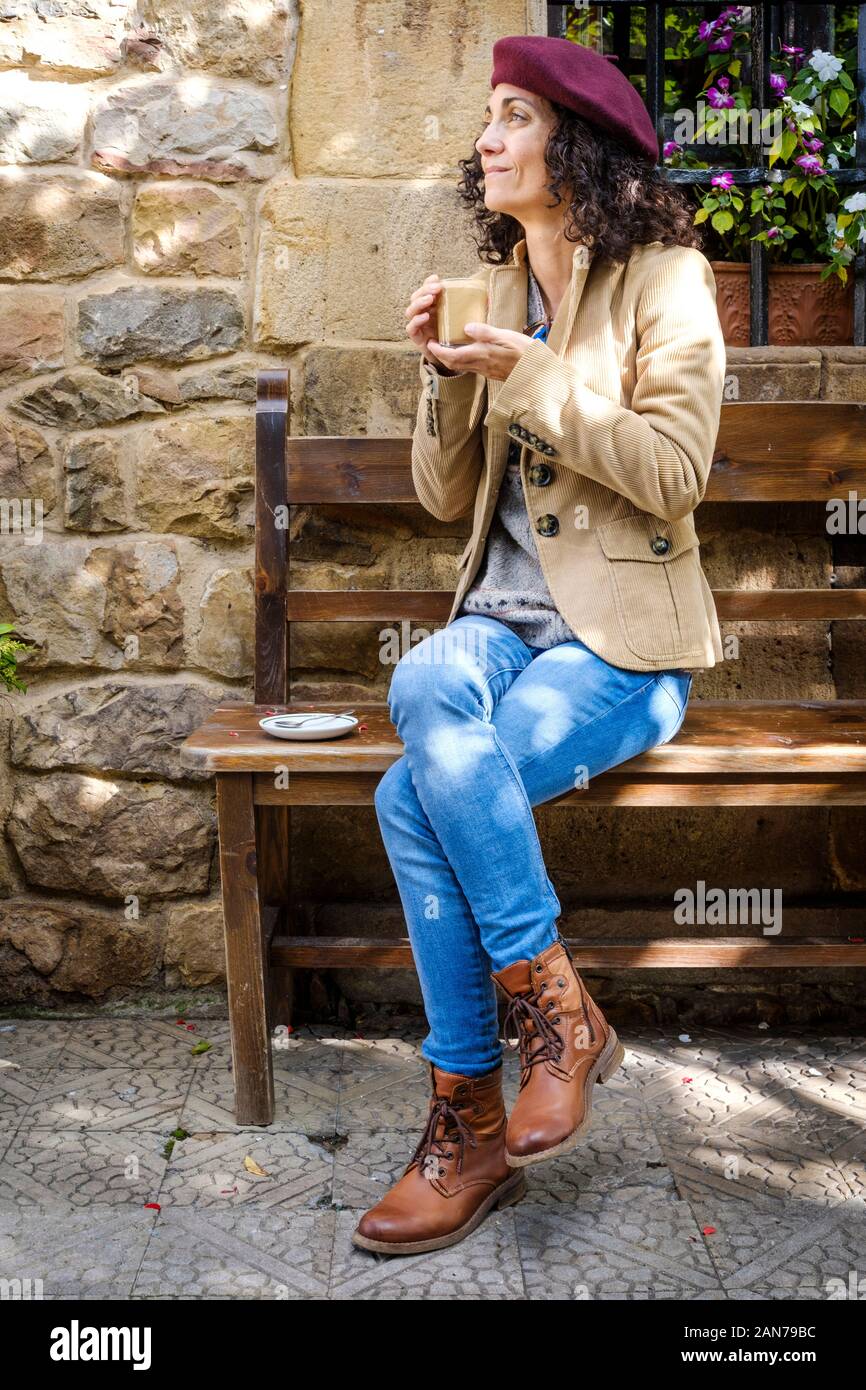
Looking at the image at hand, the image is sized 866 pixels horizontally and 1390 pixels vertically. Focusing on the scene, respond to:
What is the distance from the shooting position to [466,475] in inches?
97.5

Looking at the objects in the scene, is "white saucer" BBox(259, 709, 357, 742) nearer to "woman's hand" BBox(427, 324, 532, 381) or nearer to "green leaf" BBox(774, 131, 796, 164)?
"woman's hand" BBox(427, 324, 532, 381)

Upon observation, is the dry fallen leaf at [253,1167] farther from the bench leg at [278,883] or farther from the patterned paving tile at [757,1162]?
the patterned paving tile at [757,1162]

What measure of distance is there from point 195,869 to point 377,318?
1.25 metres

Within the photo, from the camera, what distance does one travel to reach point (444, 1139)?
2.07 metres

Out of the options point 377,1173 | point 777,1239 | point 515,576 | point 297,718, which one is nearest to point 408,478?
point 515,576

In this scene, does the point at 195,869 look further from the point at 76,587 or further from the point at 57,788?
the point at 76,587

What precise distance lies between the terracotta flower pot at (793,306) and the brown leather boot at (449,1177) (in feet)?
5.89

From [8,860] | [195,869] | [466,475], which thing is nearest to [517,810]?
[466,475]

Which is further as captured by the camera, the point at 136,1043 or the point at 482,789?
the point at 136,1043

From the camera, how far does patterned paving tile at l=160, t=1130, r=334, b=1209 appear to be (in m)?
2.15

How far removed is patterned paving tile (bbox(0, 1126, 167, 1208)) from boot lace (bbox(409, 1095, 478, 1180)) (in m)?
0.45

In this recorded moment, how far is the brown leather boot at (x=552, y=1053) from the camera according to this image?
1.91 metres

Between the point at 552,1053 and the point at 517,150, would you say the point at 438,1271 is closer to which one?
the point at 552,1053

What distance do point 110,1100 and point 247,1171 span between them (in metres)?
0.39
